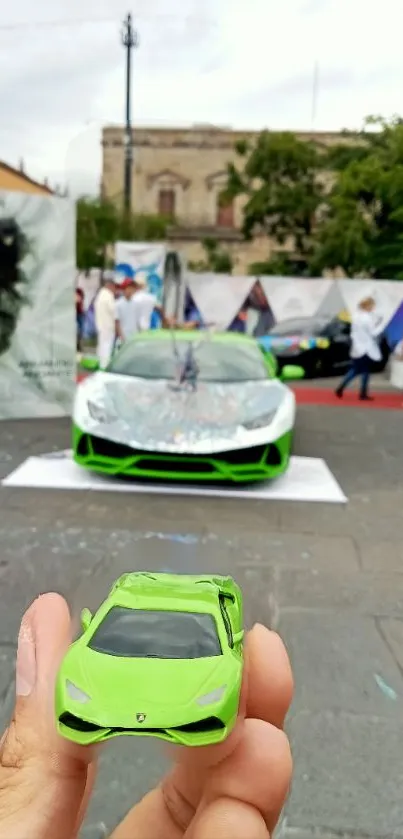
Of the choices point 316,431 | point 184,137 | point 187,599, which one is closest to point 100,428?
point 316,431

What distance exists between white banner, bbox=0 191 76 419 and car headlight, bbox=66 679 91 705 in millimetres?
9355

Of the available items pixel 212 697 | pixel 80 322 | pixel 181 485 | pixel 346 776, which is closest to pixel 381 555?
pixel 181 485

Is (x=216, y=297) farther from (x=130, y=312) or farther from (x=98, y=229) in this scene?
(x=98, y=229)

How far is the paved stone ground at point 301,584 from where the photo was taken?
8.13 ft

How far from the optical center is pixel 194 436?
6371 mm

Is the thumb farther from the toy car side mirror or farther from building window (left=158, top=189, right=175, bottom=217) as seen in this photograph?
building window (left=158, top=189, right=175, bottom=217)

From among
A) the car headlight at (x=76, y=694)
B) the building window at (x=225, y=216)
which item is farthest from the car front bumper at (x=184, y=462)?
the building window at (x=225, y=216)

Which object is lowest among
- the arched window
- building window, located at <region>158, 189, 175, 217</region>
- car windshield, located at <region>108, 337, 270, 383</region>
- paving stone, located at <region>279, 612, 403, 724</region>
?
paving stone, located at <region>279, 612, 403, 724</region>

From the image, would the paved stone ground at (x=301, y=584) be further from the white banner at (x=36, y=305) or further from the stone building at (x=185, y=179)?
the stone building at (x=185, y=179)

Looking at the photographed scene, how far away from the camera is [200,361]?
7484 millimetres

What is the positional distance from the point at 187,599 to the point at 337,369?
54.0 ft

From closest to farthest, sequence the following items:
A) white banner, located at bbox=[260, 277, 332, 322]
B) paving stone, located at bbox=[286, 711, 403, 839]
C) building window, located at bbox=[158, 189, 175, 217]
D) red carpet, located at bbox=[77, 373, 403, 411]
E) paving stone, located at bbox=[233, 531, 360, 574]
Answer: paving stone, located at bbox=[286, 711, 403, 839] < paving stone, located at bbox=[233, 531, 360, 574] < red carpet, located at bbox=[77, 373, 403, 411] < white banner, located at bbox=[260, 277, 332, 322] < building window, located at bbox=[158, 189, 175, 217]

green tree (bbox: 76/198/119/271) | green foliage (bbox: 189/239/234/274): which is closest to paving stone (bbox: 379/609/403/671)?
green tree (bbox: 76/198/119/271)

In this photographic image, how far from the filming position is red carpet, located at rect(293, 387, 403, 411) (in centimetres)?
1246
